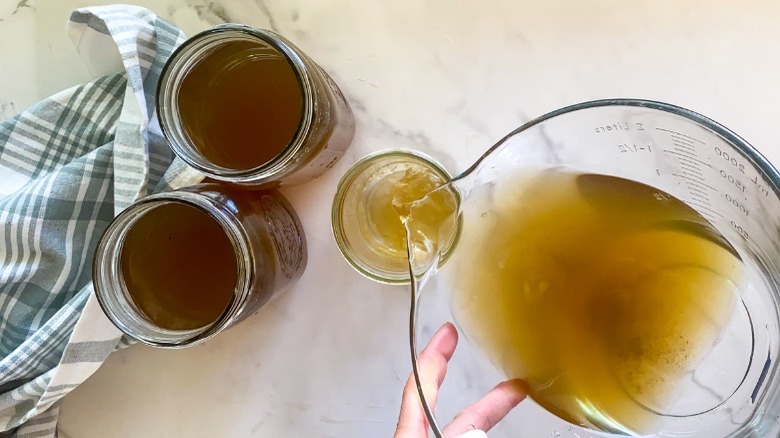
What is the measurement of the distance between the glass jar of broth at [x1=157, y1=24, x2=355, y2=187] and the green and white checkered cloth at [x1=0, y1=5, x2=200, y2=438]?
78 millimetres

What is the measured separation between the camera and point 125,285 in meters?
0.69

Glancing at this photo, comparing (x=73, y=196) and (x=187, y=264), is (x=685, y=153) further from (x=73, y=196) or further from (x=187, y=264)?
(x=73, y=196)

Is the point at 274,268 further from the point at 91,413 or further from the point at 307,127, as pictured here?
the point at 91,413

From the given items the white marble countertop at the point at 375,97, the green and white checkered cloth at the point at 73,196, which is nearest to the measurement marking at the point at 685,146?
the white marble countertop at the point at 375,97

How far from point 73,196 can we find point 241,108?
22cm

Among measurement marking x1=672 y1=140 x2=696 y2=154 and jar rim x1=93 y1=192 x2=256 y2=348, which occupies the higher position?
measurement marking x1=672 y1=140 x2=696 y2=154

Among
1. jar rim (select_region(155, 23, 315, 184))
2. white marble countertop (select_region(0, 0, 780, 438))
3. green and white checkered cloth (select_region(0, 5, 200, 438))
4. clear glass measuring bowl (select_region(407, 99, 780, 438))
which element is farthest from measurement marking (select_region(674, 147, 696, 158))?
green and white checkered cloth (select_region(0, 5, 200, 438))

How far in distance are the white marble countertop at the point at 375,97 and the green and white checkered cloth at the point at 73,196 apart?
6 centimetres

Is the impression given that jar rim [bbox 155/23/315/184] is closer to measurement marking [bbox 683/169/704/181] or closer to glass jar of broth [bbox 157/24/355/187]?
glass jar of broth [bbox 157/24/355/187]

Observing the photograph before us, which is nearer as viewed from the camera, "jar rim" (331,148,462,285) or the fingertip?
the fingertip

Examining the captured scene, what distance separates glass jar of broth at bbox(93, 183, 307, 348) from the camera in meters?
0.67

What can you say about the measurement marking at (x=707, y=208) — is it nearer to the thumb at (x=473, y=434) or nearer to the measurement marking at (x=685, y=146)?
the measurement marking at (x=685, y=146)

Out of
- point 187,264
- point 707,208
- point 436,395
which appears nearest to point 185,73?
point 187,264

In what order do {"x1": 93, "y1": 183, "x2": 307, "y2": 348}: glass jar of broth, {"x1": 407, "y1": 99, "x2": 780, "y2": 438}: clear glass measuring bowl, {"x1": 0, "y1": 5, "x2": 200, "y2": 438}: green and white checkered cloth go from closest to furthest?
1. {"x1": 407, "y1": 99, "x2": 780, "y2": 438}: clear glass measuring bowl
2. {"x1": 93, "y1": 183, "x2": 307, "y2": 348}: glass jar of broth
3. {"x1": 0, "y1": 5, "x2": 200, "y2": 438}: green and white checkered cloth
